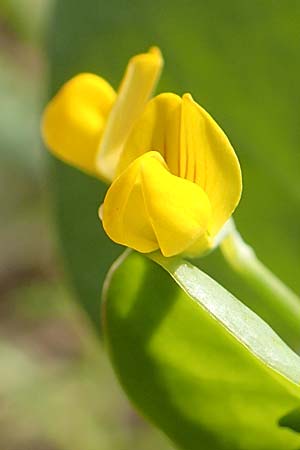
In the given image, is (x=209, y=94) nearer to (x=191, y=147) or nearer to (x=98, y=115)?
(x=98, y=115)

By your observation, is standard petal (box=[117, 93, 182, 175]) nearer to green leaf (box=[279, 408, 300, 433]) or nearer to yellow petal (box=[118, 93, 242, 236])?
yellow petal (box=[118, 93, 242, 236])

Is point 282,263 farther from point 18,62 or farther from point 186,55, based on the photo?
point 18,62

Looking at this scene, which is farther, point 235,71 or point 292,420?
point 235,71

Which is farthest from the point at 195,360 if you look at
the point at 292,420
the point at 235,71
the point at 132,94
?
the point at 235,71

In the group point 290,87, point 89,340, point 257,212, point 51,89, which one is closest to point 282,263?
point 257,212

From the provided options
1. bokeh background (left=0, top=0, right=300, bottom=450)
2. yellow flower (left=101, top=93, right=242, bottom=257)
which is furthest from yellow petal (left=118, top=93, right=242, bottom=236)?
bokeh background (left=0, top=0, right=300, bottom=450)

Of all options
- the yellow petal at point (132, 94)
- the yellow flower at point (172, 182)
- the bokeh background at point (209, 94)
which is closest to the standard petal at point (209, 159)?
the yellow flower at point (172, 182)
